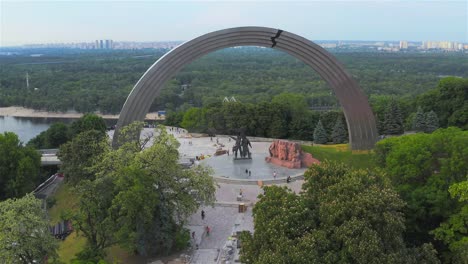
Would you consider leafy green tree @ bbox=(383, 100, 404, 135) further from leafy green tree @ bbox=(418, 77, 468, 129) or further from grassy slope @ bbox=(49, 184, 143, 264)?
grassy slope @ bbox=(49, 184, 143, 264)

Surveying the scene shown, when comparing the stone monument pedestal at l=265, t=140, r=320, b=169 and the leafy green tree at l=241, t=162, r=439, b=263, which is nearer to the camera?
the leafy green tree at l=241, t=162, r=439, b=263

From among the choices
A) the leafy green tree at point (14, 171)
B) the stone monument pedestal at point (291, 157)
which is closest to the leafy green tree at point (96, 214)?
the leafy green tree at point (14, 171)

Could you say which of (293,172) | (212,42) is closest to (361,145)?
(293,172)

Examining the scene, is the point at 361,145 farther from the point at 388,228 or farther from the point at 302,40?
the point at 388,228

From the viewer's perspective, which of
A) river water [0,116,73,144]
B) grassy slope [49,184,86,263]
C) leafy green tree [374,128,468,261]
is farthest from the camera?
river water [0,116,73,144]

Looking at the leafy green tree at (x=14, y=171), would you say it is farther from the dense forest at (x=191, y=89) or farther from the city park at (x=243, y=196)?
the dense forest at (x=191, y=89)

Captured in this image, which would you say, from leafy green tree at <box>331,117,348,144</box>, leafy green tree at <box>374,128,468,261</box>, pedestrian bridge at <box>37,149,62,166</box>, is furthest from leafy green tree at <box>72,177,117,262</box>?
leafy green tree at <box>331,117,348,144</box>

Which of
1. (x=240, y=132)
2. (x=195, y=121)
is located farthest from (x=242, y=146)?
(x=195, y=121)

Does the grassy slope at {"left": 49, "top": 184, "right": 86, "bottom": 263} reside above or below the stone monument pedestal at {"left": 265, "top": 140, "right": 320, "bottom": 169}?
below
